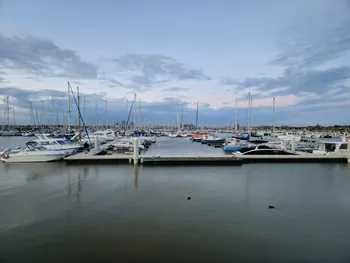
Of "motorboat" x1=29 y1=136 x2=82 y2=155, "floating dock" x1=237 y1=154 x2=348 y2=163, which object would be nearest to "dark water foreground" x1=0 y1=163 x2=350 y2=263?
"floating dock" x1=237 y1=154 x2=348 y2=163

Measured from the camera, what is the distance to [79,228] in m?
9.15

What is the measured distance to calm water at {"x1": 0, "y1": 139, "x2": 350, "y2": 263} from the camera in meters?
7.49

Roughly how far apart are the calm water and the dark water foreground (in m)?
0.03

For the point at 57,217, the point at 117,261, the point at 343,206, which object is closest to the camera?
the point at 117,261

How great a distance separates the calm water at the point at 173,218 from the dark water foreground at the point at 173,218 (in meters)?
0.03

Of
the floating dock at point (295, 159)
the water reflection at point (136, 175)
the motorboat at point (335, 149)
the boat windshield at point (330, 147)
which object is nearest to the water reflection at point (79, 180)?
the water reflection at point (136, 175)

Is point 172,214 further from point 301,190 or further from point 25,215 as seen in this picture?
point 301,190

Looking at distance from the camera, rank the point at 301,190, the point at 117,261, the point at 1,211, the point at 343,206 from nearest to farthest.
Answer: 1. the point at 117,261
2. the point at 1,211
3. the point at 343,206
4. the point at 301,190

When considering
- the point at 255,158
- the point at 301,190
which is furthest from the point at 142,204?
the point at 255,158

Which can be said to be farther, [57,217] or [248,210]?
[248,210]

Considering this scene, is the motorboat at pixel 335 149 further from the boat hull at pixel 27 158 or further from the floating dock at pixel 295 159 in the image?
the boat hull at pixel 27 158

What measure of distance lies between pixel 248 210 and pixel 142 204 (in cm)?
508

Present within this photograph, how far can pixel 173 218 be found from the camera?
10164 millimetres

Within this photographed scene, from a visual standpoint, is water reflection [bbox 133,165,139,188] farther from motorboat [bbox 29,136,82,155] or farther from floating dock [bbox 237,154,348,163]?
floating dock [bbox 237,154,348,163]
